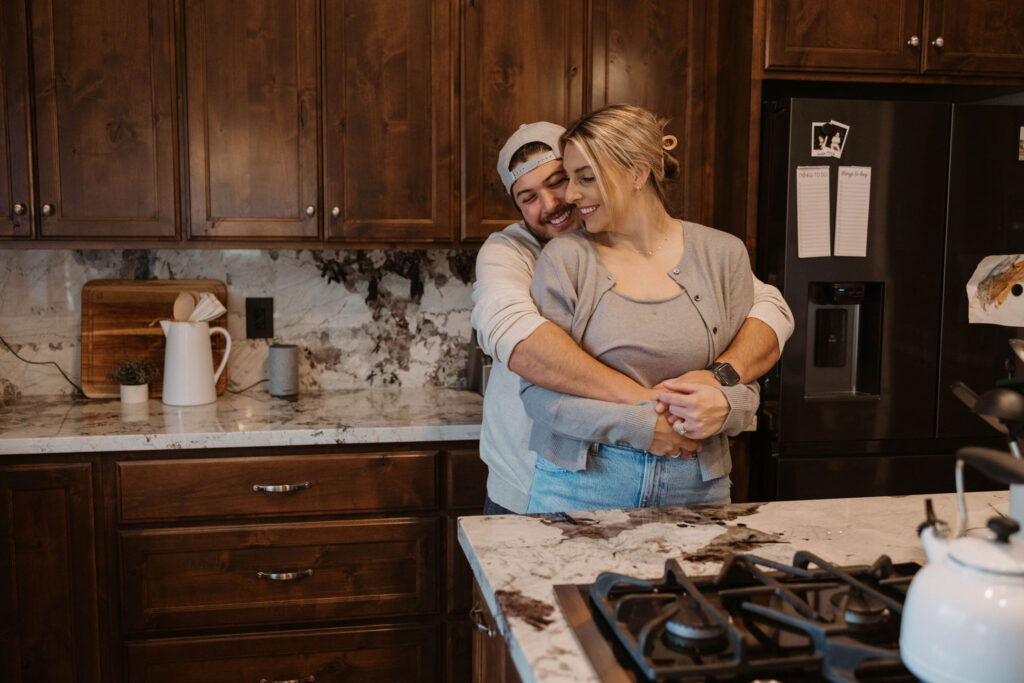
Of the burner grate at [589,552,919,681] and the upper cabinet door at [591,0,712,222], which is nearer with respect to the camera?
the burner grate at [589,552,919,681]

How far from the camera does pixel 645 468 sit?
1449 mm

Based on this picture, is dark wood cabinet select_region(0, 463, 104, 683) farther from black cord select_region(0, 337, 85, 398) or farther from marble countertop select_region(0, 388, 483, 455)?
black cord select_region(0, 337, 85, 398)

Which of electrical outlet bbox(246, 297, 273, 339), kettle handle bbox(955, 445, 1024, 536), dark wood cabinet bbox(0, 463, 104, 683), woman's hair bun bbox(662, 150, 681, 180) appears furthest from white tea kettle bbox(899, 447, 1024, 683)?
electrical outlet bbox(246, 297, 273, 339)

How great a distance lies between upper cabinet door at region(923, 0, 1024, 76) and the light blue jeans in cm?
164

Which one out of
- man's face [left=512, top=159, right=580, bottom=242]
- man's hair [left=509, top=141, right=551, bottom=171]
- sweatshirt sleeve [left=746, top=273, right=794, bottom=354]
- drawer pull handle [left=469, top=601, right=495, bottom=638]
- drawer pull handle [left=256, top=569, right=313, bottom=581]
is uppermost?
man's hair [left=509, top=141, right=551, bottom=171]

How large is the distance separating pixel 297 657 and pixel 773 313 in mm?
→ 1486

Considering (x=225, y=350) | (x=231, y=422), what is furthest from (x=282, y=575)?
(x=225, y=350)

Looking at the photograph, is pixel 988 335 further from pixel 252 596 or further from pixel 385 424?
pixel 252 596

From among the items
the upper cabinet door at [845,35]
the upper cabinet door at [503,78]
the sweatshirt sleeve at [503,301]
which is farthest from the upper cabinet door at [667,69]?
the sweatshirt sleeve at [503,301]

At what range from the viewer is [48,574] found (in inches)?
81.7

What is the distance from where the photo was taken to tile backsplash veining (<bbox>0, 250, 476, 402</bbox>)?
2.59 metres

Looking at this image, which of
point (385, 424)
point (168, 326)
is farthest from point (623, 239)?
point (168, 326)

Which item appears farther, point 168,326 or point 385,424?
point 168,326

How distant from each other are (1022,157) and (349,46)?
1855 millimetres
